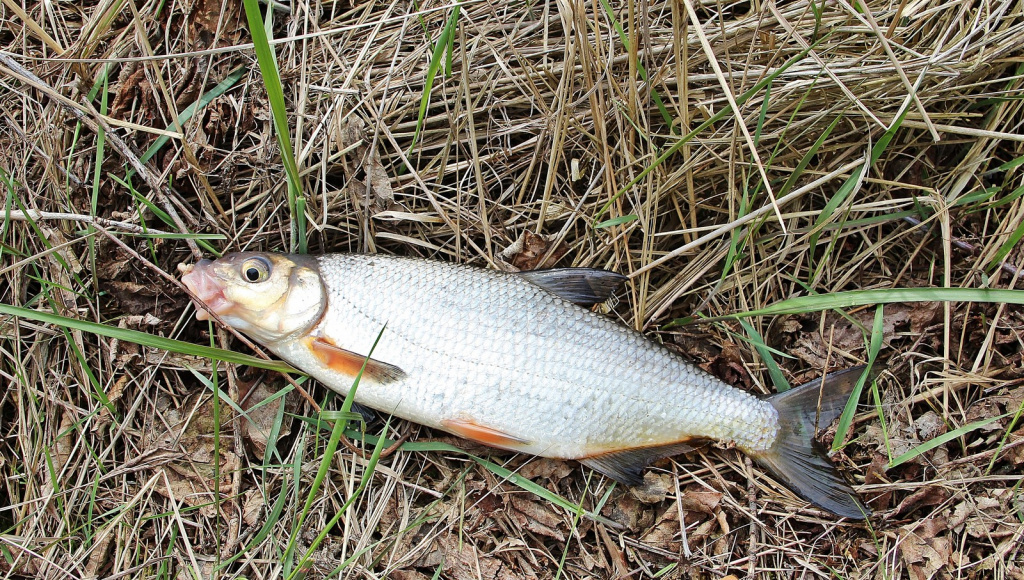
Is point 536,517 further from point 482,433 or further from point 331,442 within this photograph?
point 331,442

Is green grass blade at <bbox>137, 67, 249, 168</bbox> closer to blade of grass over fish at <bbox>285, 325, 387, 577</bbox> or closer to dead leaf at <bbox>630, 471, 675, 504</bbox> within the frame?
blade of grass over fish at <bbox>285, 325, 387, 577</bbox>

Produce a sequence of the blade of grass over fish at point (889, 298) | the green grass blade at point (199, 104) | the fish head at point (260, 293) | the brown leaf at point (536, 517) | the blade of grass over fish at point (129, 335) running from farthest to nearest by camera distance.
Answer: the green grass blade at point (199, 104) → the brown leaf at point (536, 517) → the fish head at point (260, 293) → the blade of grass over fish at point (889, 298) → the blade of grass over fish at point (129, 335)

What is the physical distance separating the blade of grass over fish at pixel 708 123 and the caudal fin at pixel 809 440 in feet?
3.58

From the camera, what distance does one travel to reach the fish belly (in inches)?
102

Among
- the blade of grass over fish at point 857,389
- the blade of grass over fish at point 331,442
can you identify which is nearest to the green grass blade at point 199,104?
the blade of grass over fish at point 331,442

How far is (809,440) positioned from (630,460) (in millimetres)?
759

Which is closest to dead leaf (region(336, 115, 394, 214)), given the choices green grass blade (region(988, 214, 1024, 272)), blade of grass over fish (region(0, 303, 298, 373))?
blade of grass over fish (region(0, 303, 298, 373))

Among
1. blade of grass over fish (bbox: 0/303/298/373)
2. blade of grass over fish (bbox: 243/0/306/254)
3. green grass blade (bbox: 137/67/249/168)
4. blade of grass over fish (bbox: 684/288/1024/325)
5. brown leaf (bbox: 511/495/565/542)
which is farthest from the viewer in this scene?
green grass blade (bbox: 137/67/249/168)

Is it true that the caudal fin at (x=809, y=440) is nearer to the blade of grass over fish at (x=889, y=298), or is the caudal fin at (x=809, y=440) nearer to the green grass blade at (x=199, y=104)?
the blade of grass over fish at (x=889, y=298)

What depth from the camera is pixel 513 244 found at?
2.89 m

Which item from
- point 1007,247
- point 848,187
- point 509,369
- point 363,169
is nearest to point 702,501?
point 509,369

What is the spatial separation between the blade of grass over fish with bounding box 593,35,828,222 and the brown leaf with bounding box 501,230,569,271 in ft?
0.76

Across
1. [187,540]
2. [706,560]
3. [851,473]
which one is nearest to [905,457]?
[851,473]

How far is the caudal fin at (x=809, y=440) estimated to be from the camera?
8.63 ft
